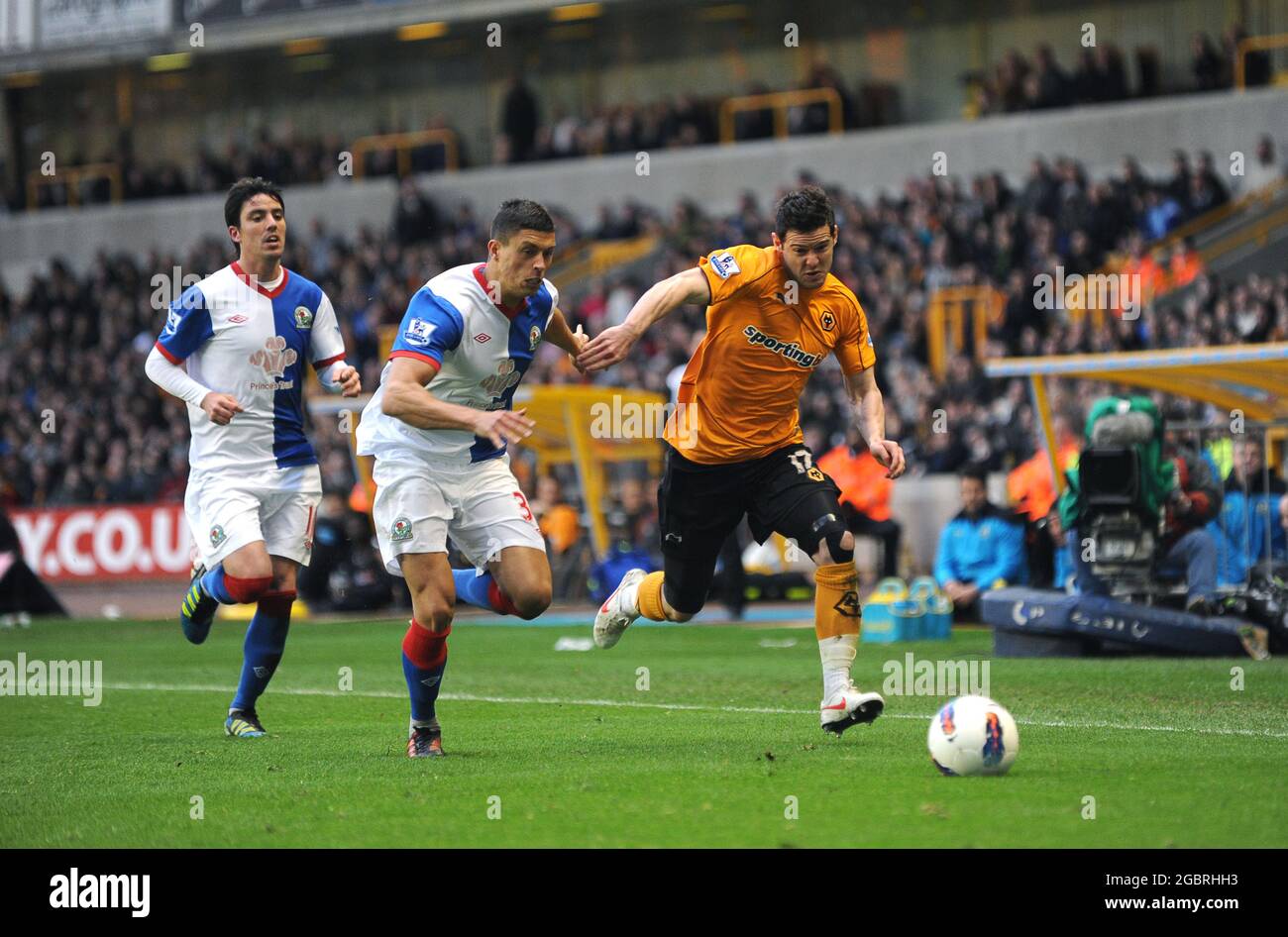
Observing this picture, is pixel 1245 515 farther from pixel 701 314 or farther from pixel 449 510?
pixel 701 314

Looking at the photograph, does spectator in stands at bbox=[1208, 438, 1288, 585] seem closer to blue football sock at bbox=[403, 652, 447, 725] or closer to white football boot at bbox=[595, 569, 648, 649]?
white football boot at bbox=[595, 569, 648, 649]

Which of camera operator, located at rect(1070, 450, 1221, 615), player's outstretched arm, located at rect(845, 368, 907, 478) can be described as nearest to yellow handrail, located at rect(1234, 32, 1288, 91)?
camera operator, located at rect(1070, 450, 1221, 615)

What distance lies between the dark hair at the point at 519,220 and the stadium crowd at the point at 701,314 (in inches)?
322

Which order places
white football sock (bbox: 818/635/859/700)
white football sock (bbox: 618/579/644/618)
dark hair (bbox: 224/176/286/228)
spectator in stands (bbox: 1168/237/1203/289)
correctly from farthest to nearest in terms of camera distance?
spectator in stands (bbox: 1168/237/1203/289) → white football sock (bbox: 618/579/644/618) → dark hair (bbox: 224/176/286/228) → white football sock (bbox: 818/635/859/700)

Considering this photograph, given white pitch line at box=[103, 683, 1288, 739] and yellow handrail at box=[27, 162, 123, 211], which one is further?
yellow handrail at box=[27, 162, 123, 211]

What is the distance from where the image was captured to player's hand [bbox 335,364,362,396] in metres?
8.47

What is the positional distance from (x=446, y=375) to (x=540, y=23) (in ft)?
98.2

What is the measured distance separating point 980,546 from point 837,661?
859 cm

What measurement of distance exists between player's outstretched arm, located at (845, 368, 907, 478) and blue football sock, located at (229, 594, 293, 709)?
9.57 feet

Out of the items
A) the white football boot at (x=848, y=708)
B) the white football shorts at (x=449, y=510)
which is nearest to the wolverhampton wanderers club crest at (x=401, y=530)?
the white football shorts at (x=449, y=510)

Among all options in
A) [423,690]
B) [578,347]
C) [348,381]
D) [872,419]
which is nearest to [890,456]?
[872,419]

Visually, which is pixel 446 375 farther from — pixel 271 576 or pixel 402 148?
pixel 402 148

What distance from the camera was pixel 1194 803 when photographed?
19.7 feet
